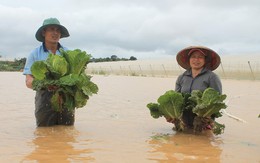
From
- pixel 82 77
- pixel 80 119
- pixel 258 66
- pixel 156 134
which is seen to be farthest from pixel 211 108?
pixel 258 66

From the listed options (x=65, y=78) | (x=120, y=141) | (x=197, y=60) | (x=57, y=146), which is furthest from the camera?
(x=197, y=60)

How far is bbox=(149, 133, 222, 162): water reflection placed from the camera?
3.85 m

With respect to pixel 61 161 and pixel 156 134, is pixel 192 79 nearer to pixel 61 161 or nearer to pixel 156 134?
pixel 156 134

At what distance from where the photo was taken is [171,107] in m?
5.09

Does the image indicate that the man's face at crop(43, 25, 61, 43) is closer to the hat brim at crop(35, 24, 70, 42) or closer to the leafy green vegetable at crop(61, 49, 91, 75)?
the hat brim at crop(35, 24, 70, 42)

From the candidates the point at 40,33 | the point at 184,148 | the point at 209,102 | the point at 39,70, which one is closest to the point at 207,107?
the point at 209,102

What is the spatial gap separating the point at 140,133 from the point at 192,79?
1.12 metres

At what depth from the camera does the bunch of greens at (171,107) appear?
16.5 ft

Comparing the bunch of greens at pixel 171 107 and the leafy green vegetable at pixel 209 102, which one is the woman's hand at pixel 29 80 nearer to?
the bunch of greens at pixel 171 107

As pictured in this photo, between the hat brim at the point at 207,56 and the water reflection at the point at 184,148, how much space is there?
1.08m

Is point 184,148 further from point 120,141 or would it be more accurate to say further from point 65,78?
point 65,78

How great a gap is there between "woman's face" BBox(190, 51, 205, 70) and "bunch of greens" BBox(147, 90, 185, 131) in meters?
0.65

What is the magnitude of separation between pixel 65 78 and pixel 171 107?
4.76 ft

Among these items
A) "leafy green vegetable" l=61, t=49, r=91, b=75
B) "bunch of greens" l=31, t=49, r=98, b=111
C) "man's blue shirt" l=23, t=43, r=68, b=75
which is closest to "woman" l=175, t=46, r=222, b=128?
"bunch of greens" l=31, t=49, r=98, b=111
